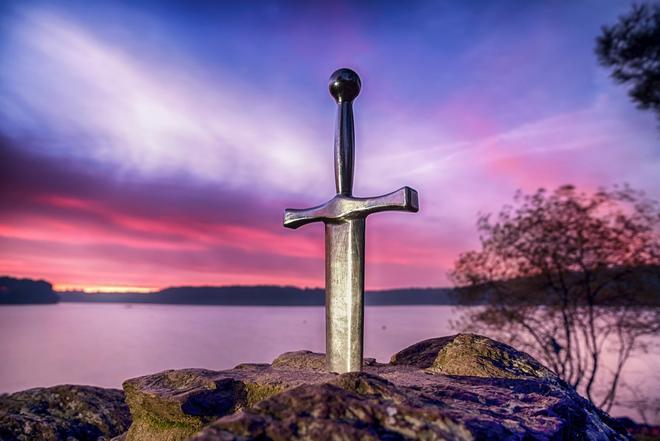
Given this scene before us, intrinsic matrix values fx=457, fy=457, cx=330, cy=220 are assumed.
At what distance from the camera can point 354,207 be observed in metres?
2.86

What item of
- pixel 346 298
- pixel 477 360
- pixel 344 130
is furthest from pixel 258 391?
pixel 344 130

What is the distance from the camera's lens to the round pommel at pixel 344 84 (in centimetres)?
308

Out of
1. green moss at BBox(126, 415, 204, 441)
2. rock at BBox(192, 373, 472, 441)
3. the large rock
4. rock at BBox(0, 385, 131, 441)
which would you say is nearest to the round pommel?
the large rock

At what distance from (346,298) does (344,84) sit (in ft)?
4.68

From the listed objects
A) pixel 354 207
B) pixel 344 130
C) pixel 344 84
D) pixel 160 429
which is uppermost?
pixel 344 84

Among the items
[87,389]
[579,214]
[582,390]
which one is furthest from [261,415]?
[582,390]

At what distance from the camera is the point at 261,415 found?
4.99ft

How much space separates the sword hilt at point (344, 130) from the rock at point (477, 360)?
1315 mm

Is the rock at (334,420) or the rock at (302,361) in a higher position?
the rock at (334,420)

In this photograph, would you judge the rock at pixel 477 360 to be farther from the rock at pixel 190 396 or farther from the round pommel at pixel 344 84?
the round pommel at pixel 344 84

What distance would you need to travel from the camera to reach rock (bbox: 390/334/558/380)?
9.70 ft

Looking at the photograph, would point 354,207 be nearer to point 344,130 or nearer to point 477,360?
point 344,130

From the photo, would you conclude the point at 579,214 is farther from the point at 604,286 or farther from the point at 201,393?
the point at 201,393

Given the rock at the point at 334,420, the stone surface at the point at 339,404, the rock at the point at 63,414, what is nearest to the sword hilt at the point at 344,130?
the stone surface at the point at 339,404
